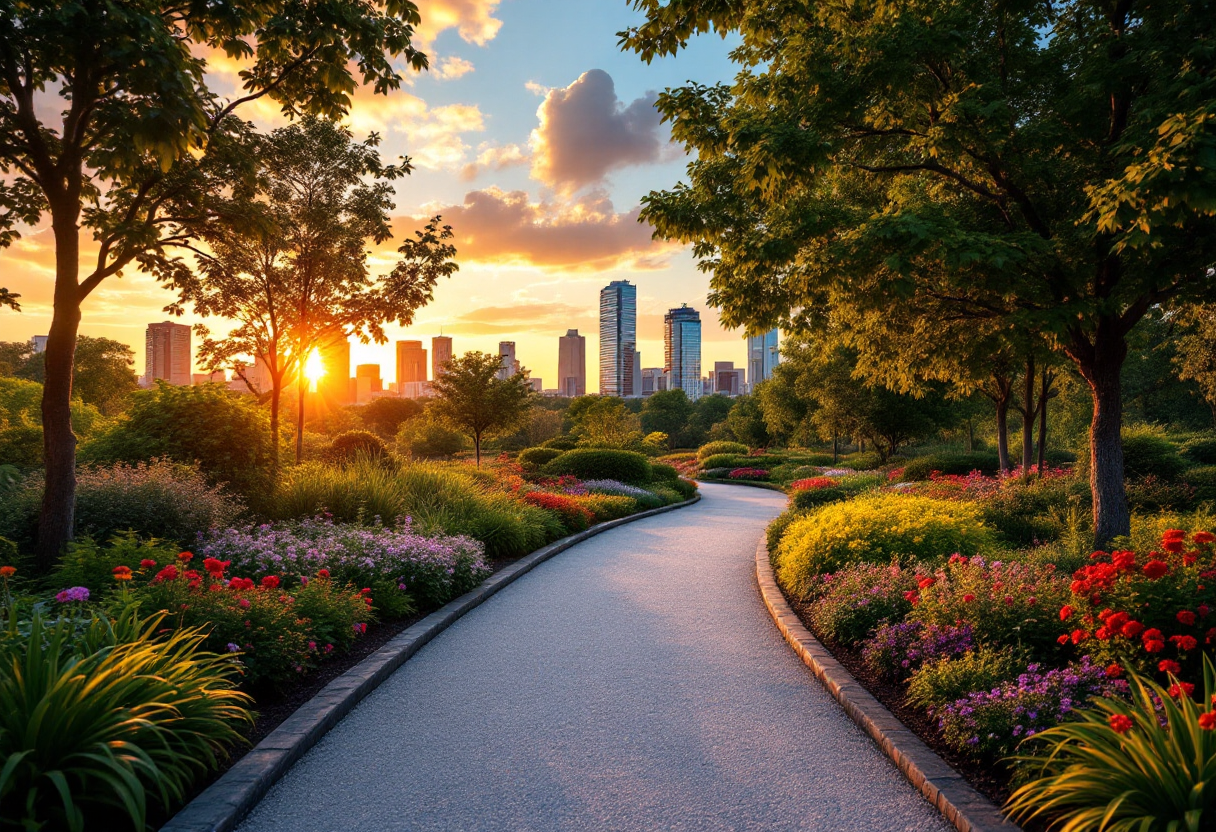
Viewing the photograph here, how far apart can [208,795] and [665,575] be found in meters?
6.56

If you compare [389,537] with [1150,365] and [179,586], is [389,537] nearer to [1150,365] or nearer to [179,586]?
[179,586]

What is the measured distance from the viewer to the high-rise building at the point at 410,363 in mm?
141375

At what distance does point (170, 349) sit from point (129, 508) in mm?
55810

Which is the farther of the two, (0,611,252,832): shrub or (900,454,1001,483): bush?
(900,454,1001,483): bush

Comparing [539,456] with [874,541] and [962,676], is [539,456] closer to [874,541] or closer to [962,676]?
[874,541]

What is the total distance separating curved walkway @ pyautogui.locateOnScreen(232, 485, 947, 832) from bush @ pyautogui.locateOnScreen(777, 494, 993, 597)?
108 cm

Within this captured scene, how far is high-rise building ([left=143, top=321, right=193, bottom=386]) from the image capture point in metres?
52.6

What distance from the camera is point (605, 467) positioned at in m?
20.2

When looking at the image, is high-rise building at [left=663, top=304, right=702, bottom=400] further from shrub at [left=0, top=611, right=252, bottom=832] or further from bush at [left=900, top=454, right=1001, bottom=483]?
shrub at [left=0, top=611, right=252, bottom=832]

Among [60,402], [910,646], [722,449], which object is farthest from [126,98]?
[722,449]

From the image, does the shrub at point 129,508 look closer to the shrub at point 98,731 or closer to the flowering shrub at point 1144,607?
the shrub at point 98,731

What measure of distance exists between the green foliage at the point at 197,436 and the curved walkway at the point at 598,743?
4.68 m

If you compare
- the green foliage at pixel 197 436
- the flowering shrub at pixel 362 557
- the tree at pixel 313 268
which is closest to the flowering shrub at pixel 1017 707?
the flowering shrub at pixel 362 557

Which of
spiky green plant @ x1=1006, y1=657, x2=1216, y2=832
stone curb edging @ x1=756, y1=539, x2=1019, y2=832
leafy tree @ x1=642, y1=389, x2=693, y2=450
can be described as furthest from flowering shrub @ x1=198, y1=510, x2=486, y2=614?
leafy tree @ x1=642, y1=389, x2=693, y2=450
